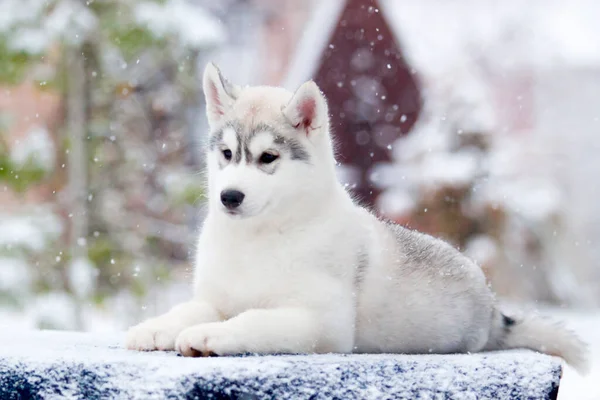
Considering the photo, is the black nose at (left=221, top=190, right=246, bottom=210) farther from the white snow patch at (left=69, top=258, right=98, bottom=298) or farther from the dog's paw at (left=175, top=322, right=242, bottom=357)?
the white snow patch at (left=69, top=258, right=98, bottom=298)

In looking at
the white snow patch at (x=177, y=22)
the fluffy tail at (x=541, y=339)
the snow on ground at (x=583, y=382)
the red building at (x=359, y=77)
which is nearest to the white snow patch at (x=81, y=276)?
the white snow patch at (x=177, y=22)


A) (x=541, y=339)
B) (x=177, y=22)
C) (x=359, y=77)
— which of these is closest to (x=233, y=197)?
(x=541, y=339)

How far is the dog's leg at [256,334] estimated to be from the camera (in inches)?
84.4

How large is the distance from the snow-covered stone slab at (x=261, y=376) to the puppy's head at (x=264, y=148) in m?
0.48

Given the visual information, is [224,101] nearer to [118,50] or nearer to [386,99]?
[118,50]

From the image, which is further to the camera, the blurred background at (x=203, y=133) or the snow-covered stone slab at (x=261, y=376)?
the blurred background at (x=203, y=133)

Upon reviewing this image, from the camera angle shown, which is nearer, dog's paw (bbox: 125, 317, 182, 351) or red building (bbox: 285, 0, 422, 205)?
dog's paw (bbox: 125, 317, 182, 351)

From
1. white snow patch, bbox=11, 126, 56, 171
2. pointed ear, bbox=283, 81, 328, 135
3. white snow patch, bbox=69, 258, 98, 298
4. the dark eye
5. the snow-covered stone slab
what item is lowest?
the snow-covered stone slab

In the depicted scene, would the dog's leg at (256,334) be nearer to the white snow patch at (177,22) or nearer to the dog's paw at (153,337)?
the dog's paw at (153,337)

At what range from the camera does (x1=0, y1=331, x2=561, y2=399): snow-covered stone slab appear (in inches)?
76.5

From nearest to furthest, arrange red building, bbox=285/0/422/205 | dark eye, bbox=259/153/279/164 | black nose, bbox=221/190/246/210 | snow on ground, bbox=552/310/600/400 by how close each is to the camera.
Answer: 1. black nose, bbox=221/190/246/210
2. dark eye, bbox=259/153/279/164
3. snow on ground, bbox=552/310/600/400
4. red building, bbox=285/0/422/205

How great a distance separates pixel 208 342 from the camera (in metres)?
2.13

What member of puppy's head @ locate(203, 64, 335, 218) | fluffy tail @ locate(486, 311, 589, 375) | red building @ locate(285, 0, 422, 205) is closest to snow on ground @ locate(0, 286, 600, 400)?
fluffy tail @ locate(486, 311, 589, 375)

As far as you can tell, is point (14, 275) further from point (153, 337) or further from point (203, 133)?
point (153, 337)
